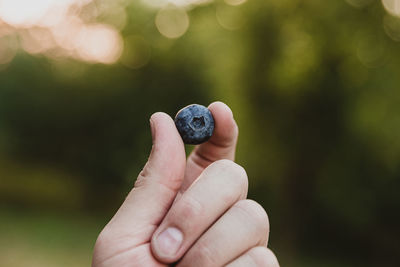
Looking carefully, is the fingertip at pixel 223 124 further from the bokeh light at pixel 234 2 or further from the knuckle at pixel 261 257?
the bokeh light at pixel 234 2

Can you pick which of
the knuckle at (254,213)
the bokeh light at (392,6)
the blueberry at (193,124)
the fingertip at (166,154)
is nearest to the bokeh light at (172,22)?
the bokeh light at (392,6)

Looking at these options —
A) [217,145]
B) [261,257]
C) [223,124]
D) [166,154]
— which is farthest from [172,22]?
[261,257]

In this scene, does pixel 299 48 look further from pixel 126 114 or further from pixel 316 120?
pixel 126 114

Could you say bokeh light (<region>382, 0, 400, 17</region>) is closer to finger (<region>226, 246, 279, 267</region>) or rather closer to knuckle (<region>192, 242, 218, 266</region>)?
finger (<region>226, 246, 279, 267</region>)

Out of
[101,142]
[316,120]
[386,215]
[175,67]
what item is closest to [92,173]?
[101,142]

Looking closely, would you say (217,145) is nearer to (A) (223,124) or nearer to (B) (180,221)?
(A) (223,124)
